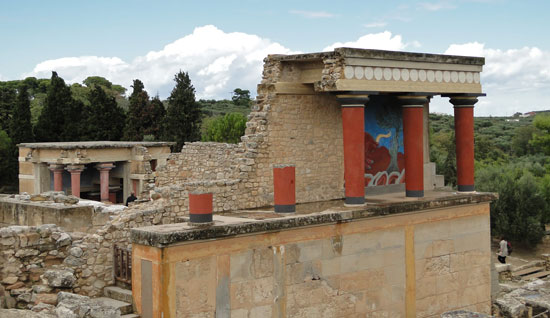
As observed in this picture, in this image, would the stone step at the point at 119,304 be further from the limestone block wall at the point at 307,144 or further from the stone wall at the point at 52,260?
the limestone block wall at the point at 307,144

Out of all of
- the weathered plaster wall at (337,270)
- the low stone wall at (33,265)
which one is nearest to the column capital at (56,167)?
the low stone wall at (33,265)

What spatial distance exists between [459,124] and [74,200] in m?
9.54

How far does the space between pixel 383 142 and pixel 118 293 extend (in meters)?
7.62

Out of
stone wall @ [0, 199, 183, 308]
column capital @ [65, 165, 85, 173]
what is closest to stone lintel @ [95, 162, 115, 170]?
column capital @ [65, 165, 85, 173]

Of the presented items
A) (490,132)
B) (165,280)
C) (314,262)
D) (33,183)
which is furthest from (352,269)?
(490,132)

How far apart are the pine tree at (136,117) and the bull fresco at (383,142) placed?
2590 centimetres

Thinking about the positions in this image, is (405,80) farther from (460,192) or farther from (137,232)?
(137,232)

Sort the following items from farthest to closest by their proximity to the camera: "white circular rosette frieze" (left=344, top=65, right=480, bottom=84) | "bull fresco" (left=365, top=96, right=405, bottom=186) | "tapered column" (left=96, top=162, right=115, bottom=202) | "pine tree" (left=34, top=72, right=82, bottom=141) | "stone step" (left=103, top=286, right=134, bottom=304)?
"pine tree" (left=34, top=72, right=82, bottom=141) → "tapered column" (left=96, top=162, right=115, bottom=202) → "bull fresco" (left=365, top=96, right=405, bottom=186) → "white circular rosette frieze" (left=344, top=65, right=480, bottom=84) → "stone step" (left=103, top=286, right=134, bottom=304)

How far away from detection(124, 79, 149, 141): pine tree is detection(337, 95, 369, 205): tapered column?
28182 mm

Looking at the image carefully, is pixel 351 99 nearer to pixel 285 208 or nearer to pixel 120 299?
pixel 285 208

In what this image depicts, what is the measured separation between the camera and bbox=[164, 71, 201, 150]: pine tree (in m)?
36.6

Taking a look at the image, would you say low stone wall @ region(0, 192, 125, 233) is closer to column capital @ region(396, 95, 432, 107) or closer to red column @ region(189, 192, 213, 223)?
red column @ region(189, 192, 213, 223)

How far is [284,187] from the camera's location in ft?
38.4

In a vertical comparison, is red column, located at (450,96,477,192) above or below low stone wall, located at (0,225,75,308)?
above
